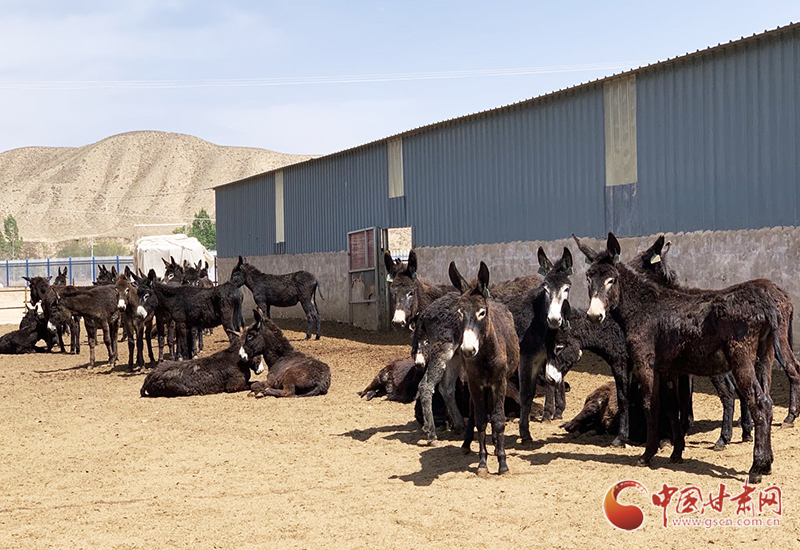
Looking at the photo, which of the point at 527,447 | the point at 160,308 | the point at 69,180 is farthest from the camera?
the point at 69,180

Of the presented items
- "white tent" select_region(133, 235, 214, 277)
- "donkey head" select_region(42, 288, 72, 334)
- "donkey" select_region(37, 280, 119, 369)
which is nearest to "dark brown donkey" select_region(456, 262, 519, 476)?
"donkey" select_region(37, 280, 119, 369)

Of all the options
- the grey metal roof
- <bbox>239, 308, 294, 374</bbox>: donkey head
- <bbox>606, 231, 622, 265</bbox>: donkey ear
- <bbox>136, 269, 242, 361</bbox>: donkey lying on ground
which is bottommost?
<bbox>239, 308, 294, 374</bbox>: donkey head

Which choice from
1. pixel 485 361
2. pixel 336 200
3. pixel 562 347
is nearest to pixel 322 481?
pixel 485 361

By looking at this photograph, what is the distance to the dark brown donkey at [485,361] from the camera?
7918 millimetres

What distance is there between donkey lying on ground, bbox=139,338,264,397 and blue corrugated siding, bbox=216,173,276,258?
64.2 feet

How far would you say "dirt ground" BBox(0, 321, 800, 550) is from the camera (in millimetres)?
6367

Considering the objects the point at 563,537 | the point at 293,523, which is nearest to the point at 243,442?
the point at 293,523

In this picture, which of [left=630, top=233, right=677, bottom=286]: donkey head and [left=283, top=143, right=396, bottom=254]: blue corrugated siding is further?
[left=283, top=143, right=396, bottom=254]: blue corrugated siding

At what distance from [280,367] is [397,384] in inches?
91.9

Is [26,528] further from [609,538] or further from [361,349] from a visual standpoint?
[361,349]

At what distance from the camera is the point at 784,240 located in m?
14.1

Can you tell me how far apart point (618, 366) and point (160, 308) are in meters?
11.4

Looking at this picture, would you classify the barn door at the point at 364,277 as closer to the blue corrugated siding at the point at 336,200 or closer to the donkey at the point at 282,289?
the blue corrugated siding at the point at 336,200

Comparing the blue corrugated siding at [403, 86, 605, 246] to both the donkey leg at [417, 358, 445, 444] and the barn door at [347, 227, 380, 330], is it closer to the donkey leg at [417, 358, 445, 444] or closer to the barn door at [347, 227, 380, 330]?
the barn door at [347, 227, 380, 330]
